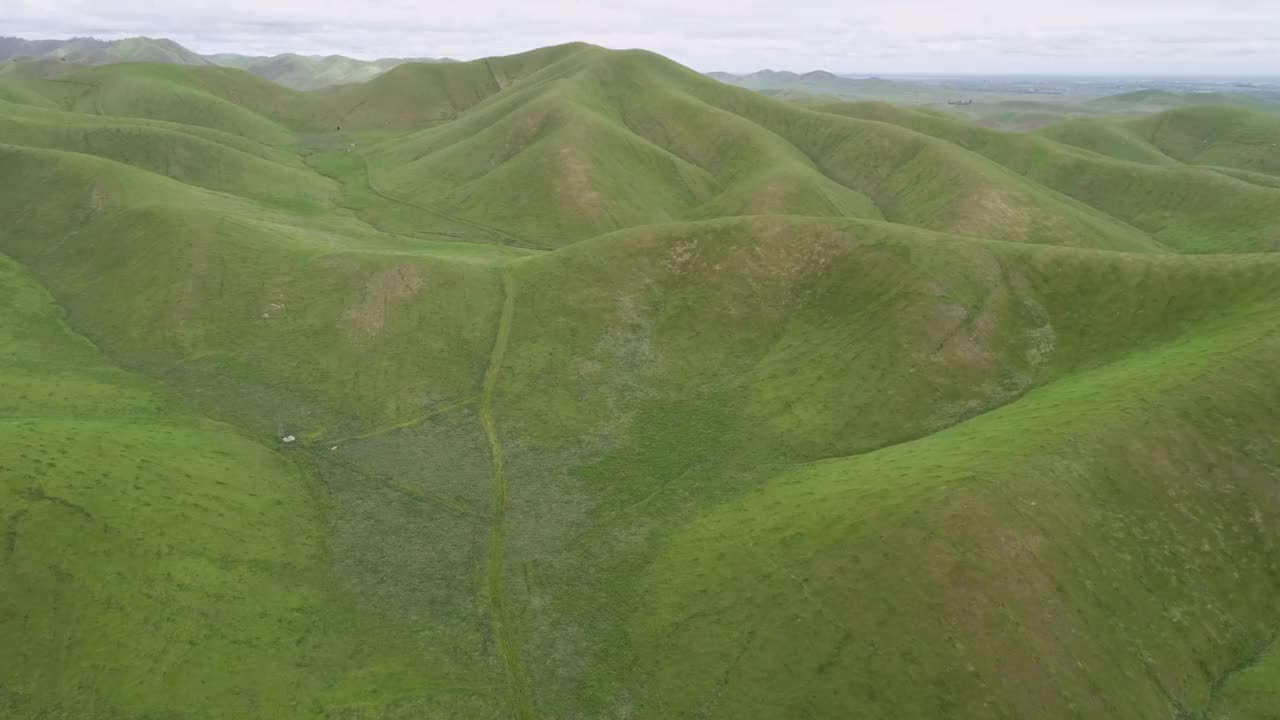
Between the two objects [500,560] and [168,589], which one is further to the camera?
[500,560]

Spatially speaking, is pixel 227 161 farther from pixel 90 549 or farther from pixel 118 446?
pixel 90 549

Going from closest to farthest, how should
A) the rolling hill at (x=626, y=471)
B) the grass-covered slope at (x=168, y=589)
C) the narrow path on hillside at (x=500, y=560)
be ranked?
the grass-covered slope at (x=168, y=589) < the rolling hill at (x=626, y=471) < the narrow path on hillside at (x=500, y=560)

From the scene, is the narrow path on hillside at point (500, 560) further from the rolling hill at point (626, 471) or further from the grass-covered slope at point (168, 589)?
the grass-covered slope at point (168, 589)

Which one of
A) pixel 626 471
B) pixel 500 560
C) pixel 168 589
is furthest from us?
pixel 626 471

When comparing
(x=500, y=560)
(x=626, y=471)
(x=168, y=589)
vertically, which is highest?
(x=626, y=471)

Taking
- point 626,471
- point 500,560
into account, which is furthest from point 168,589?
point 626,471

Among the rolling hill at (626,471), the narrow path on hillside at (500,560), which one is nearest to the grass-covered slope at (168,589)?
the rolling hill at (626,471)

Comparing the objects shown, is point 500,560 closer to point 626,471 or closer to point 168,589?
point 626,471
